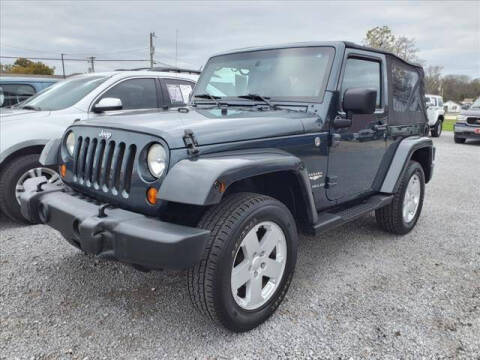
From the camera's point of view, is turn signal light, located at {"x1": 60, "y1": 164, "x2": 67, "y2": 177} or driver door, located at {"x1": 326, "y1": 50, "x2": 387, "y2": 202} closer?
turn signal light, located at {"x1": 60, "y1": 164, "x2": 67, "y2": 177}

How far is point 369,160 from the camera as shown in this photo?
3697 millimetres

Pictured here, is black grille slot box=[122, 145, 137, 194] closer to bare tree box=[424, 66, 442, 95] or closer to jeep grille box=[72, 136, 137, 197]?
jeep grille box=[72, 136, 137, 197]

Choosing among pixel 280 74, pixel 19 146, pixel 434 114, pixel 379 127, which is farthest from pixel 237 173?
pixel 434 114

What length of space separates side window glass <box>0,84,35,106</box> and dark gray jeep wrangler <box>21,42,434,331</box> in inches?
192

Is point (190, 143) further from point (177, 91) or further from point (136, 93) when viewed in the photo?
point (177, 91)

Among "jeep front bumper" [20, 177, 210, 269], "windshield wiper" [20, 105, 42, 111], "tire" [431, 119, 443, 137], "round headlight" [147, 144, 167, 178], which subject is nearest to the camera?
"jeep front bumper" [20, 177, 210, 269]

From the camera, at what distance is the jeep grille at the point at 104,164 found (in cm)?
235

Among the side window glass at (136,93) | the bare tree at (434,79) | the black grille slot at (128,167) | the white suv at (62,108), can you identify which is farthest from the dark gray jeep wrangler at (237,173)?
the bare tree at (434,79)

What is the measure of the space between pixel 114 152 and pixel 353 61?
2.17 m

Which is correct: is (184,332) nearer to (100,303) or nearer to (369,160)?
(100,303)

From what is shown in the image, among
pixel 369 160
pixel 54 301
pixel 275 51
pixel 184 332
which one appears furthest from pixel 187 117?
pixel 369 160

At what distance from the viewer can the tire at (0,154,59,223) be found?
4230 mm

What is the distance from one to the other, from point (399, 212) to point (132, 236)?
3.03 m

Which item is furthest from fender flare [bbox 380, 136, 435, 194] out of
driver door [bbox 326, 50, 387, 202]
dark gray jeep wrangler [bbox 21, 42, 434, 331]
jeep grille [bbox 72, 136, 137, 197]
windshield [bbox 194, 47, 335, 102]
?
jeep grille [bbox 72, 136, 137, 197]
